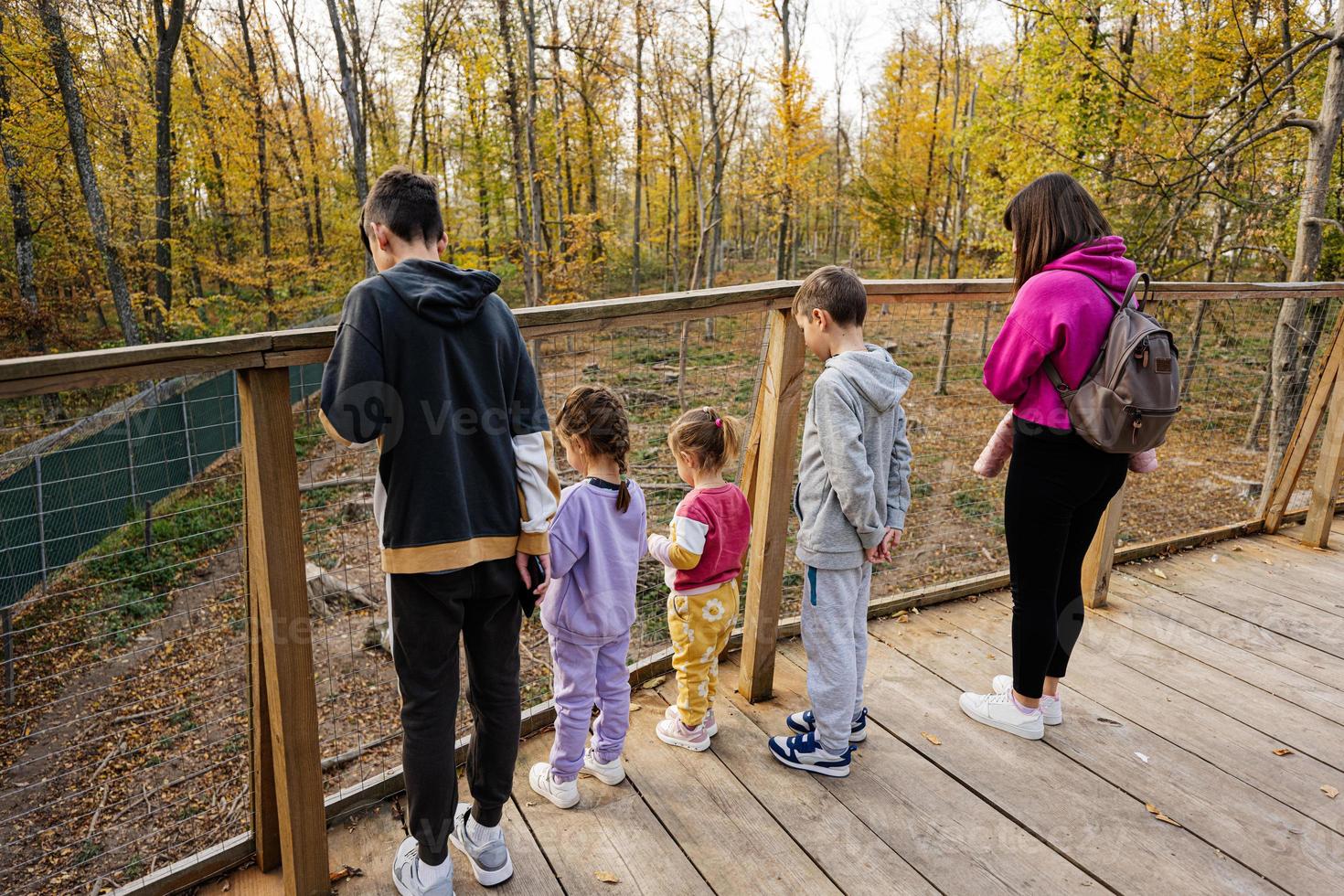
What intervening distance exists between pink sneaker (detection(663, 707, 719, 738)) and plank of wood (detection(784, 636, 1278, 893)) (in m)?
0.63

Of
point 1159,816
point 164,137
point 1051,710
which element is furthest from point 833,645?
point 164,137

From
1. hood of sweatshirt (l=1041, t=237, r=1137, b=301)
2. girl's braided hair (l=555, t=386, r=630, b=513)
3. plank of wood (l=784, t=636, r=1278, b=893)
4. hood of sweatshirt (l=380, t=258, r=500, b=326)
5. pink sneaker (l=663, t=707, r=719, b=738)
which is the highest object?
hood of sweatshirt (l=1041, t=237, r=1137, b=301)

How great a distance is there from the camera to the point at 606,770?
2.40 meters

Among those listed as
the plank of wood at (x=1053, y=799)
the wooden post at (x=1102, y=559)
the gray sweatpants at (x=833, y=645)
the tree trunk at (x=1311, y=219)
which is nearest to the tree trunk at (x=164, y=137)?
the gray sweatpants at (x=833, y=645)

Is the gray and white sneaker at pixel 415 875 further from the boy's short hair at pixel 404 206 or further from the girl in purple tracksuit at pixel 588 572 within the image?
the boy's short hair at pixel 404 206

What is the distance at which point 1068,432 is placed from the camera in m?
2.27

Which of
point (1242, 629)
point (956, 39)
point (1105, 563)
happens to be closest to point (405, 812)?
point (1105, 563)

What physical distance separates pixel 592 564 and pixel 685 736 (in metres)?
0.80

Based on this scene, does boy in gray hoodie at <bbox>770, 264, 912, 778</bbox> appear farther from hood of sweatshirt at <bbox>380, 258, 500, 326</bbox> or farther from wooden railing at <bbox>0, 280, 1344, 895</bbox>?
hood of sweatshirt at <bbox>380, 258, 500, 326</bbox>

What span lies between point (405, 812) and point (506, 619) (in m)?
0.83

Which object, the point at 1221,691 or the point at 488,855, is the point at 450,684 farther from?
the point at 1221,691

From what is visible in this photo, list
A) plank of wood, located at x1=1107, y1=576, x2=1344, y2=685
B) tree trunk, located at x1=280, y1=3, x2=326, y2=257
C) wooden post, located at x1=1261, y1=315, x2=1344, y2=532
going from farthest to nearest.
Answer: tree trunk, located at x1=280, y1=3, x2=326, y2=257 → wooden post, located at x1=1261, y1=315, x2=1344, y2=532 → plank of wood, located at x1=1107, y1=576, x2=1344, y2=685

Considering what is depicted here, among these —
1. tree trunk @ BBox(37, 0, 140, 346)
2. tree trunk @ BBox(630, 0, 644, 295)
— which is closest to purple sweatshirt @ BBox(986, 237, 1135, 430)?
tree trunk @ BBox(37, 0, 140, 346)

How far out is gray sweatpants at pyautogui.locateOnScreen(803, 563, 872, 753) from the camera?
7.88 feet
